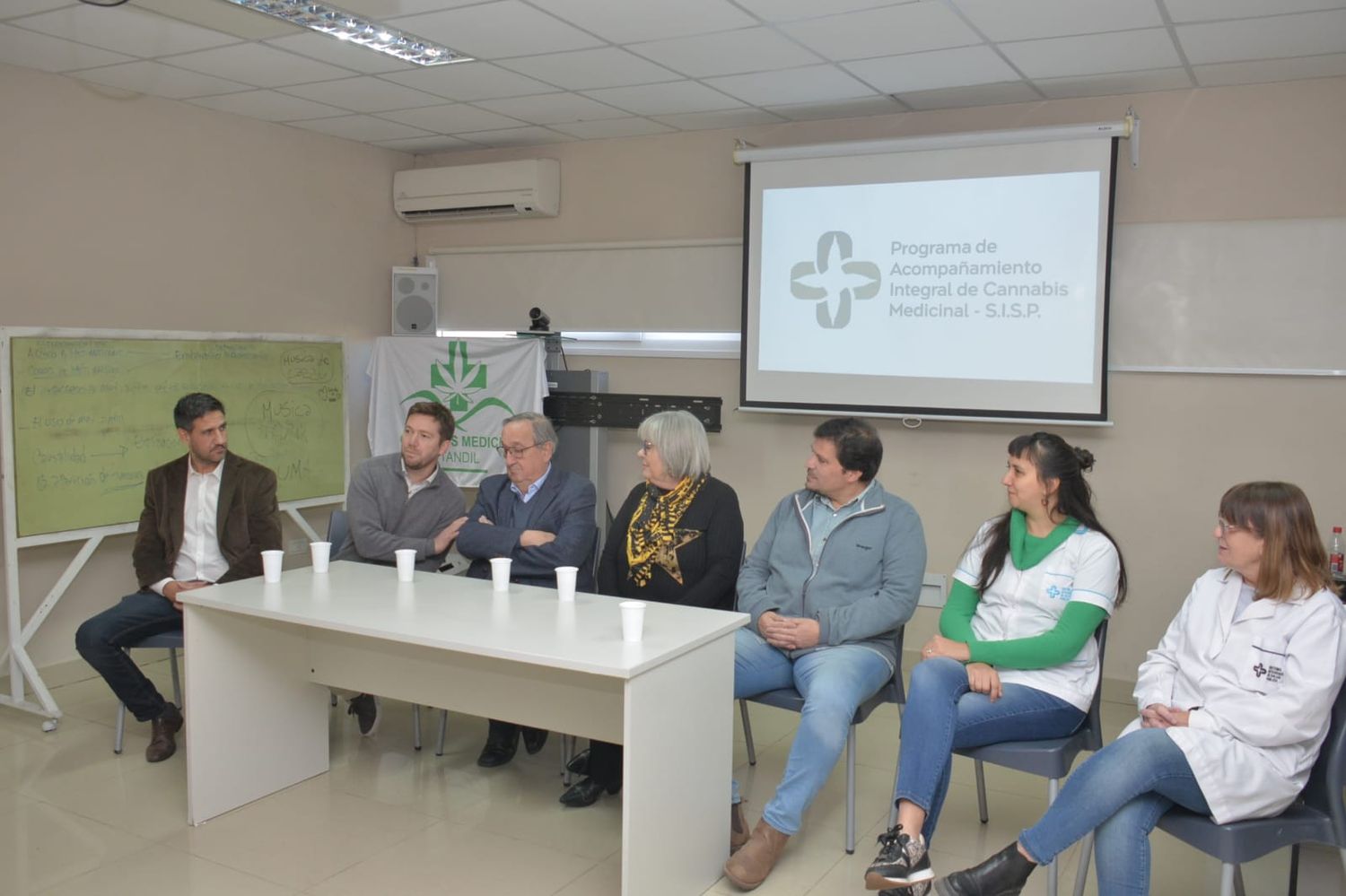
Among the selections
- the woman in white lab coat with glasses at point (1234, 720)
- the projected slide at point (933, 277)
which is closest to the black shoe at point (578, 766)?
the woman in white lab coat with glasses at point (1234, 720)

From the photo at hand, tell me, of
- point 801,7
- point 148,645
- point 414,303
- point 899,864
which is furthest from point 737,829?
point 414,303

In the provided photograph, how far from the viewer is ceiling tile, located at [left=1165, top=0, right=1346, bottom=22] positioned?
135 inches

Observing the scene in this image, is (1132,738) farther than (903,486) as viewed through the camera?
No

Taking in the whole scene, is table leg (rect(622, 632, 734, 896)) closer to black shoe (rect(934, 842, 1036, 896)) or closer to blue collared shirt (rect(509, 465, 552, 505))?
black shoe (rect(934, 842, 1036, 896))

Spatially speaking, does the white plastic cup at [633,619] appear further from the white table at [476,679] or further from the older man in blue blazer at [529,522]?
the older man in blue blazer at [529,522]

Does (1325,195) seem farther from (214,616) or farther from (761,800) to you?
(214,616)

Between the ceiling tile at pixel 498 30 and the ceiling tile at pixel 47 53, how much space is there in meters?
1.37

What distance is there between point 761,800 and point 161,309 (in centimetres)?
365

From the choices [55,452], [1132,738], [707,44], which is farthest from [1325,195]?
[55,452]

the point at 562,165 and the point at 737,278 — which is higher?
the point at 562,165

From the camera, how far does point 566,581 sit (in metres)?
3.13

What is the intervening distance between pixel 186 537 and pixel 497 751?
1419mm

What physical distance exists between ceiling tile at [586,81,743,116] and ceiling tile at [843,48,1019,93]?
27.7 inches

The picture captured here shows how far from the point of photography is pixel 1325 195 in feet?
14.1
